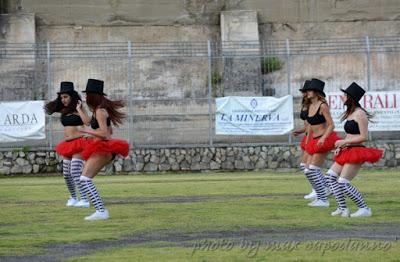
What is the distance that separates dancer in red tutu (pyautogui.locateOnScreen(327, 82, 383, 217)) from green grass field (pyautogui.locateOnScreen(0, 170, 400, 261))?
37 cm

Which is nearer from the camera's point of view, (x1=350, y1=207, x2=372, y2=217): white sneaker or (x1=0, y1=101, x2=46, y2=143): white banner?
(x1=350, y1=207, x2=372, y2=217): white sneaker

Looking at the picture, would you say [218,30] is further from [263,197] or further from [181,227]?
[181,227]

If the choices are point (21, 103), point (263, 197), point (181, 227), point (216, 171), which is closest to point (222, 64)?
point (216, 171)

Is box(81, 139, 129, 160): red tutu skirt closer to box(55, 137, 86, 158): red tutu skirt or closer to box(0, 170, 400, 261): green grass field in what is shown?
box(0, 170, 400, 261): green grass field

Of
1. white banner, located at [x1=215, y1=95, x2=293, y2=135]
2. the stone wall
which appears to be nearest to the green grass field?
the stone wall

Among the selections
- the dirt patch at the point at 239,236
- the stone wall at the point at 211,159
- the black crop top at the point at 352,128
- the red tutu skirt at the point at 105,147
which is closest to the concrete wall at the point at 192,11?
the stone wall at the point at 211,159

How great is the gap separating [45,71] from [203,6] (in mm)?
6742

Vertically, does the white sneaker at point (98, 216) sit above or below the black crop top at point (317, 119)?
below

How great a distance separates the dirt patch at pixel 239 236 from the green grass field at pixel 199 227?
12 millimetres

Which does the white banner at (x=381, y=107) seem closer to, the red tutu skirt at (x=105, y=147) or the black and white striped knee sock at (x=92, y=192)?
the red tutu skirt at (x=105, y=147)

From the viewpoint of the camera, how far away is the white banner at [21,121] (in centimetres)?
2666

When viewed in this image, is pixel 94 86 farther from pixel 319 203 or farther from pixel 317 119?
pixel 319 203

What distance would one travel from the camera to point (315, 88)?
15.4m

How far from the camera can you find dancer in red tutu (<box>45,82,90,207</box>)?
613 inches
